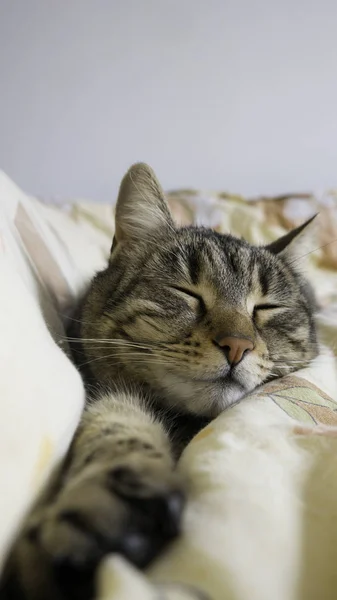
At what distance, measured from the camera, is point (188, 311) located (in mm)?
835

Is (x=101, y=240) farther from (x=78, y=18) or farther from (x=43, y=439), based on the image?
(x=43, y=439)

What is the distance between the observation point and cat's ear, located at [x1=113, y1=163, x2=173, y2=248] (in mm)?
982

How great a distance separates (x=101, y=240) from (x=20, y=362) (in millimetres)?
1345

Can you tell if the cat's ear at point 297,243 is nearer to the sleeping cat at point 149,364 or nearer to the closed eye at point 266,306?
the sleeping cat at point 149,364

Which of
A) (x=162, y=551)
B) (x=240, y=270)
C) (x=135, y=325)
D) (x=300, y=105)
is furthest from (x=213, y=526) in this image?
(x=300, y=105)

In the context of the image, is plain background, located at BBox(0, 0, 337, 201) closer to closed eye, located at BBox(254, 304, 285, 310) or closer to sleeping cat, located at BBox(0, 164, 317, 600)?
sleeping cat, located at BBox(0, 164, 317, 600)

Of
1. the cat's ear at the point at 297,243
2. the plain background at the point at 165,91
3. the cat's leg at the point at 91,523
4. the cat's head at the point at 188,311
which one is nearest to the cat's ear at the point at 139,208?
the cat's head at the point at 188,311

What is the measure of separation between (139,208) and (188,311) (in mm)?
282

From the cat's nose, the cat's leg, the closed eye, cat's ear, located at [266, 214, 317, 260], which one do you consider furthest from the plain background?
the cat's leg

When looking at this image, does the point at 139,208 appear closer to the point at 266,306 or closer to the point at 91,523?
the point at 266,306

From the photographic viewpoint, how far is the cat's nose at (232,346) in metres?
0.74

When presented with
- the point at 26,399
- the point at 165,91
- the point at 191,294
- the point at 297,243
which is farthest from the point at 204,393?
the point at 165,91

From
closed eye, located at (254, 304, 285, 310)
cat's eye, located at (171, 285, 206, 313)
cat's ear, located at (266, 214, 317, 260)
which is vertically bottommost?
closed eye, located at (254, 304, 285, 310)

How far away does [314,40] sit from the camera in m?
2.22
